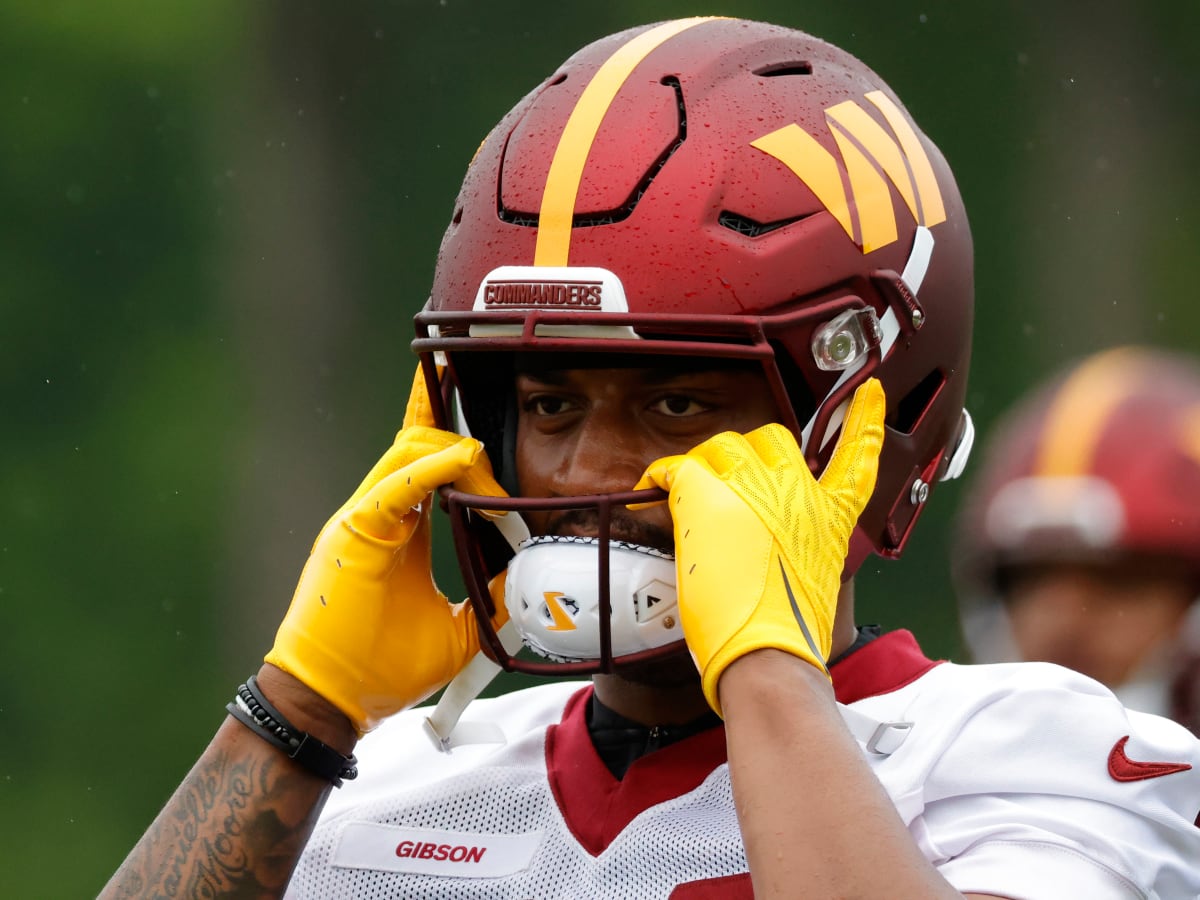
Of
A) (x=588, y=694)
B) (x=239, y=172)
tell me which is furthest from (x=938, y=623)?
(x=588, y=694)

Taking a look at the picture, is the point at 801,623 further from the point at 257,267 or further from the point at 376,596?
the point at 257,267

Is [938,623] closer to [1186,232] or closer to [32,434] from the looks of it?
[1186,232]

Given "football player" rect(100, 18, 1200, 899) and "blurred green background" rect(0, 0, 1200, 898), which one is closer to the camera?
"football player" rect(100, 18, 1200, 899)

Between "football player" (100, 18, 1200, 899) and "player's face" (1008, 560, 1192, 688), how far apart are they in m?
0.53

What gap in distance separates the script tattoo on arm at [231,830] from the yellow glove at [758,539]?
55cm

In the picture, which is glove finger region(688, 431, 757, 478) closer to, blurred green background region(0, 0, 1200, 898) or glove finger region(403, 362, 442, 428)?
glove finger region(403, 362, 442, 428)

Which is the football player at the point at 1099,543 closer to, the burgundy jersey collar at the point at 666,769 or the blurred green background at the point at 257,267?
the burgundy jersey collar at the point at 666,769

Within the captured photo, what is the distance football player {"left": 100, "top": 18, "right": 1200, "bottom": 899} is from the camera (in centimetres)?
206

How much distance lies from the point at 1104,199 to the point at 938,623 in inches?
74.9

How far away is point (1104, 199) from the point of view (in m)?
7.17

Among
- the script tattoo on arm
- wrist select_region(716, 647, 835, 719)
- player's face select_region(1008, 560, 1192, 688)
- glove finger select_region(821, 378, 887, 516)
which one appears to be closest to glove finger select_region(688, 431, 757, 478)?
glove finger select_region(821, 378, 887, 516)

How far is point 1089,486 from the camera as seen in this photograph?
9.95ft

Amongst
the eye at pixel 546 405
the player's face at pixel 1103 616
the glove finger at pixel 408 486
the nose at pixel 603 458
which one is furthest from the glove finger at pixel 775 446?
the player's face at pixel 1103 616

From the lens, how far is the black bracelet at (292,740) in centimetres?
232
